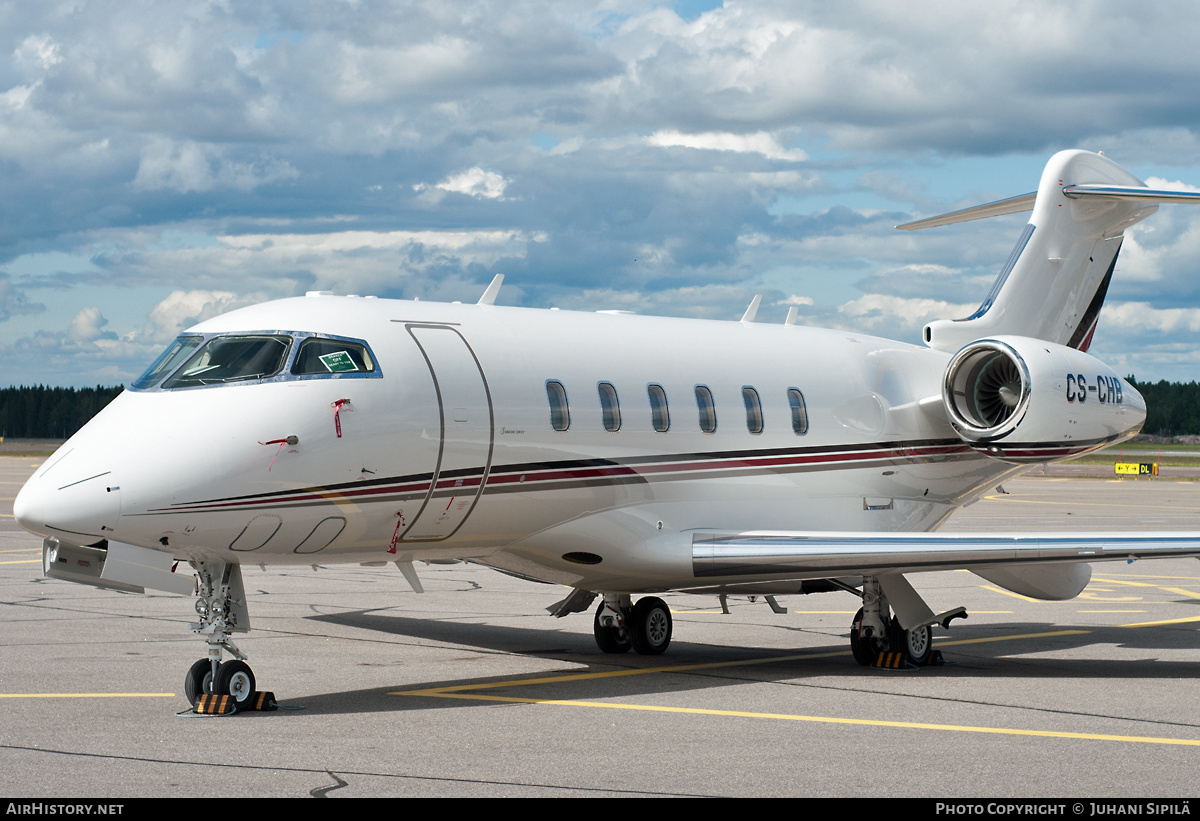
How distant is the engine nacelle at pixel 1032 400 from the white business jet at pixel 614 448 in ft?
0.12

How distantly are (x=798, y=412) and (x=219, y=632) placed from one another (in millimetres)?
7225

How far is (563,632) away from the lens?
17703mm

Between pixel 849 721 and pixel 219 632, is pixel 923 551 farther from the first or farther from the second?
pixel 219 632

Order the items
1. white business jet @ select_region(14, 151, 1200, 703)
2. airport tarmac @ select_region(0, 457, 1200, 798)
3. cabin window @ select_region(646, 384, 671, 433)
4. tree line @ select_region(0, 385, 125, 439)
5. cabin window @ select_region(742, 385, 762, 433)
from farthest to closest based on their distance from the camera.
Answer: tree line @ select_region(0, 385, 125, 439)
cabin window @ select_region(742, 385, 762, 433)
cabin window @ select_region(646, 384, 671, 433)
white business jet @ select_region(14, 151, 1200, 703)
airport tarmac @ select_region(0, 457, 1200, 798)

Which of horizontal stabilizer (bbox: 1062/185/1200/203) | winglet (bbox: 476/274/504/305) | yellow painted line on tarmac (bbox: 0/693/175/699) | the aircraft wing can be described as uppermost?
horizontal stabilizer (bbox: 1062/185/1200/203)

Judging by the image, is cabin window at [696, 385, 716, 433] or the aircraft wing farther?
cabin window at [696, 385, 716, 433]

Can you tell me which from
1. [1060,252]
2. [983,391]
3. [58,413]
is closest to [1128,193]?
[1060,252]

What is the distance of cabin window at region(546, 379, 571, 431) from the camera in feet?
43.1

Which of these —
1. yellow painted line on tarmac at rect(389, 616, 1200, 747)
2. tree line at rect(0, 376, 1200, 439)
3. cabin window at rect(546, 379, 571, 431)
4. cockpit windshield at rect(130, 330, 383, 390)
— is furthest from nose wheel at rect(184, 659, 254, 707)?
tree line at rect(0, 376, 1200, 439)

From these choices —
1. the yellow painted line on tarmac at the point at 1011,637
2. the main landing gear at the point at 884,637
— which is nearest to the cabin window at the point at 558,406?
the main landing gear at the point at 884,637

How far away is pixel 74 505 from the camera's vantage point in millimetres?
10297

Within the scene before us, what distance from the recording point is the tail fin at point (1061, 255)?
18.1 metres

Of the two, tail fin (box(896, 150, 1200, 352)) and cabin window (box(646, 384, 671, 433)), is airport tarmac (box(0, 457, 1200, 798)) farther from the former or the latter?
tail fin (box(896, 150, 1200, 352))

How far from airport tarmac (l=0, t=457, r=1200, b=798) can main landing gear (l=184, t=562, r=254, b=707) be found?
1.13ft
